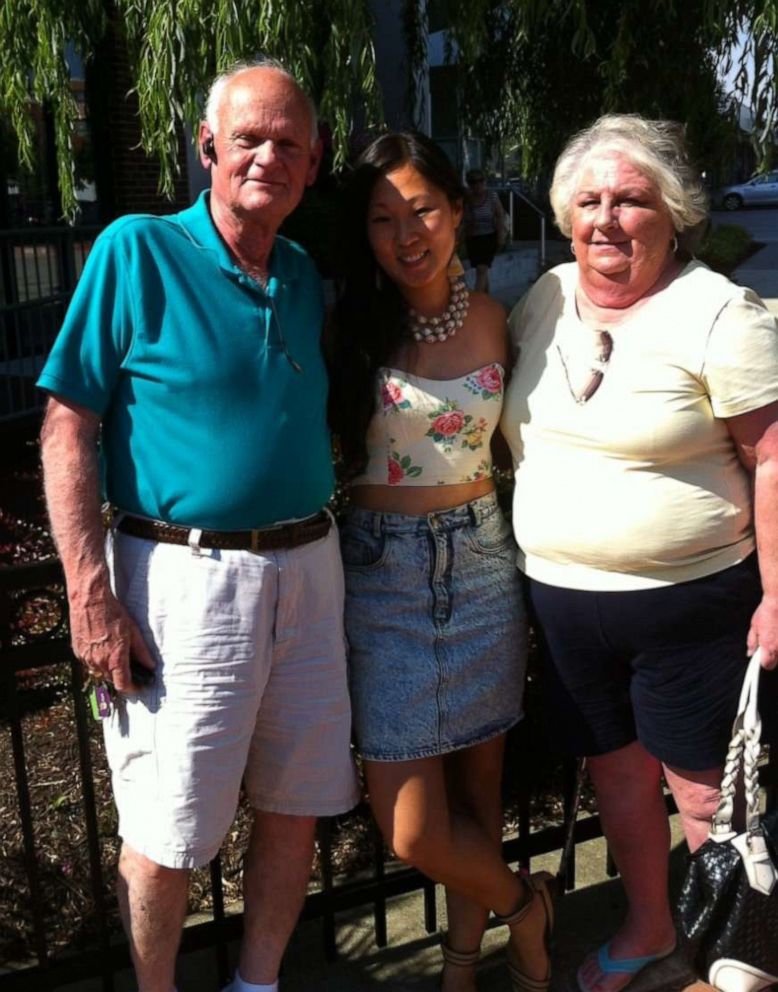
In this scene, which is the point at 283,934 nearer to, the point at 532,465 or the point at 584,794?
the point at 532,465

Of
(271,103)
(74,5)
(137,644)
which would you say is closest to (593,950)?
(137,644)

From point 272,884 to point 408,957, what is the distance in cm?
59

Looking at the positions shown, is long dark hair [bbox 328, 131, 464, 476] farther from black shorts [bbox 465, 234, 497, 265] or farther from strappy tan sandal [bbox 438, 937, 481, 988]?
black shorts [bbox 465, 234, 497, 265]

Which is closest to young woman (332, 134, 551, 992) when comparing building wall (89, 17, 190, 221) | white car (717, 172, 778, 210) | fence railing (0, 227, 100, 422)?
fence railing (0, 227, 100, 422)

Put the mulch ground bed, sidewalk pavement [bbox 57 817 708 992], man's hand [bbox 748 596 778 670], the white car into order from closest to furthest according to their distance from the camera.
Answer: man's hand [bbox 748 596 778 670], sidewalk pavement [bbox 57 817 708 992], the mulch ground bed, the white car

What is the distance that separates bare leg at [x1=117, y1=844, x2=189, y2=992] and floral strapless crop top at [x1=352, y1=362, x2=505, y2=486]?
89 cm

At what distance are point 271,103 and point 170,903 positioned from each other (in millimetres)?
1570

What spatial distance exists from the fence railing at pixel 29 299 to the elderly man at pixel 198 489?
21.7ft

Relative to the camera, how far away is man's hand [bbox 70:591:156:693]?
199 cm

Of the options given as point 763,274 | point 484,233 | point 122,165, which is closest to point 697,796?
point 122,165

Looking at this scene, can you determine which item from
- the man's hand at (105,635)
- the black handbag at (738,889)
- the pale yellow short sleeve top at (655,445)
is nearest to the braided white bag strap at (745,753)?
the black handbag at (738,889)

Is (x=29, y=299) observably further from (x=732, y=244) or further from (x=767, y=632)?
(x=732, y=244)

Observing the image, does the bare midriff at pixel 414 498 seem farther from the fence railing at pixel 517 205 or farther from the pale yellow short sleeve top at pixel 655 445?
the fence railing at pixel 517 205

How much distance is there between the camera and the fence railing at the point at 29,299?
27.9ft
